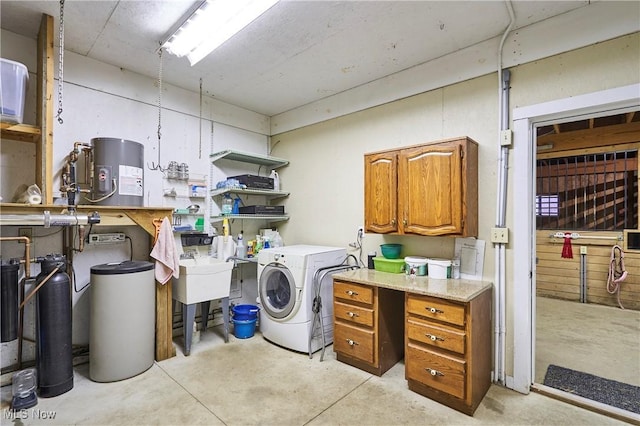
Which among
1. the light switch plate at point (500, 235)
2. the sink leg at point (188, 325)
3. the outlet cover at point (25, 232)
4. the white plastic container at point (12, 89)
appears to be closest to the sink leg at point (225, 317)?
the sink leg at point (188, 325)

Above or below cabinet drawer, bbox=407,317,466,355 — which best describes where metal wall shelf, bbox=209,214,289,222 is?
above

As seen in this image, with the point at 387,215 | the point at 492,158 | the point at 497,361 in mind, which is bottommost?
the point at 497,361

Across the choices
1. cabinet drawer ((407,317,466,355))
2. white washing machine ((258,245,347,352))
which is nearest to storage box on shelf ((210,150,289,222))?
white washing machine ((258,245,347,352))

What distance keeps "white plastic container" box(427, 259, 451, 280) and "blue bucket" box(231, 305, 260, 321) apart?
1941 millimetres

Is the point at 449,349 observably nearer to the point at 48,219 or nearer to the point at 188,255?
the point at 188,255

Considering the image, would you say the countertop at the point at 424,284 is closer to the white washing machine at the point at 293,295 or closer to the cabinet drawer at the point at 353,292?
the cabinet drawer at the point at 353,292

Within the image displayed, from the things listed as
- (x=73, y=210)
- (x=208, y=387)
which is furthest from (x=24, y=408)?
(x=73, y=210)

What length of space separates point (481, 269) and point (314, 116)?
2533mm

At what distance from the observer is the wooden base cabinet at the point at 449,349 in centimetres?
204

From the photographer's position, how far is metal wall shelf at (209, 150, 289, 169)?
3602 millimetres

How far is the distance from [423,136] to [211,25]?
200 cm

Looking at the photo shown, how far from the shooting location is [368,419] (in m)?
1.99

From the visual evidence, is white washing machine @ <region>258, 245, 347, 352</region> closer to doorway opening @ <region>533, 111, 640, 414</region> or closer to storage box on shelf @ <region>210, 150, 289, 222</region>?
storage box on shelf @ <region>210, 150, 289, 222</region>

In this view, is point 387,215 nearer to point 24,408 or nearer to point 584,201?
point 24,408
